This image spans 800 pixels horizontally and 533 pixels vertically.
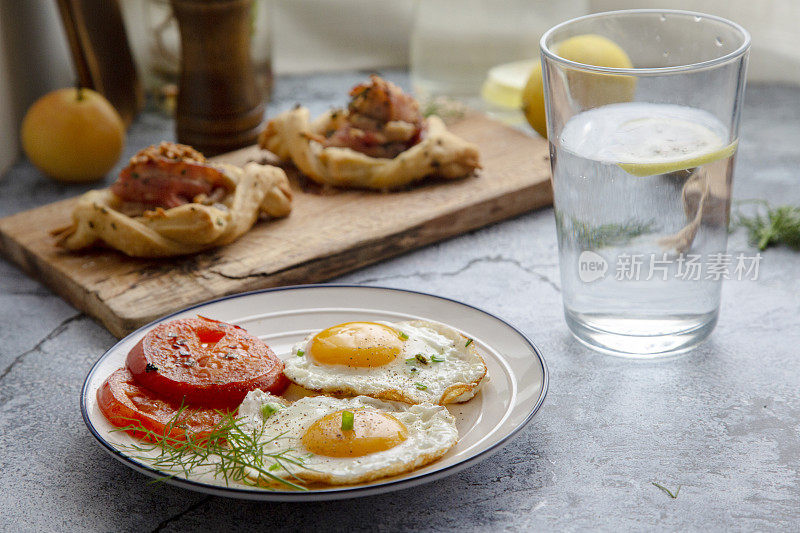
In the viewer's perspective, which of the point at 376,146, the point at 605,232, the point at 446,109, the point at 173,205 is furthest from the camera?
the point at 446,109

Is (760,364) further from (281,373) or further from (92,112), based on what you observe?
(92,112)

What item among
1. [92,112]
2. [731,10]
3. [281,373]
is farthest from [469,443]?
[731,10]

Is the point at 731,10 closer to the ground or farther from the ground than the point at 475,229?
farther from the ground

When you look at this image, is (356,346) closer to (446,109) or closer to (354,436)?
(354,436)

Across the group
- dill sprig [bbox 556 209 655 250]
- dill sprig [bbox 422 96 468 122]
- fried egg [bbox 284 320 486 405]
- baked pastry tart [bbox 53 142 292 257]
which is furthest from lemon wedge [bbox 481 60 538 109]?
fried egg [bbox 284 320 486 405]

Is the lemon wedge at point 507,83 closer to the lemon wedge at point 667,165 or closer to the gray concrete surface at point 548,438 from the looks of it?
the gray concrete surface at point 548,438

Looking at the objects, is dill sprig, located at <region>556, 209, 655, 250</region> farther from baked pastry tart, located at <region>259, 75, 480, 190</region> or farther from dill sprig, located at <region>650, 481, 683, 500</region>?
baked pastry tart, located at <region>259, 75, 480, 190</region>

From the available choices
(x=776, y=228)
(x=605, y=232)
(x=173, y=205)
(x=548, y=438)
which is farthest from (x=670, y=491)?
(x=173, y=205)
